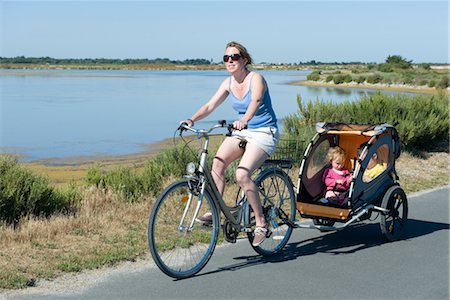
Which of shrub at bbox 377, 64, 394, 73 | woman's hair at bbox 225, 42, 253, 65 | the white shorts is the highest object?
woman's hair at bbox 225, 42, 253, 65

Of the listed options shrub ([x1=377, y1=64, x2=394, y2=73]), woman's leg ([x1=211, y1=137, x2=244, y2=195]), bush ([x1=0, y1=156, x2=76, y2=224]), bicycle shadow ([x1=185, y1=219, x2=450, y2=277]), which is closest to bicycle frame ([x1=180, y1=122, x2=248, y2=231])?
woman's leg ([x1=211, y1=137, x2=244, y2=195])

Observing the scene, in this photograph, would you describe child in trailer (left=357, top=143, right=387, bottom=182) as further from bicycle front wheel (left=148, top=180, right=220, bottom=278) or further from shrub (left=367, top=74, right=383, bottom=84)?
shrub (left=367, top=74, right=383, bottom=84)

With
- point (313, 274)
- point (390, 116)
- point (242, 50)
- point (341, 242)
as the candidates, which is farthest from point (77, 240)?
point (390, 116)

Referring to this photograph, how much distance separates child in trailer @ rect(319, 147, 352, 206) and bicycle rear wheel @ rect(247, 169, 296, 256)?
0.52 m

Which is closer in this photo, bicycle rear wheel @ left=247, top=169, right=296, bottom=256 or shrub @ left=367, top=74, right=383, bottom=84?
bicycle rear wheel @ left=247, top=169, right=296, bottom=256

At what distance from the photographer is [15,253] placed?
6.68 meters

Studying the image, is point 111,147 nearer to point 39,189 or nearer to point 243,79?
point 39,189

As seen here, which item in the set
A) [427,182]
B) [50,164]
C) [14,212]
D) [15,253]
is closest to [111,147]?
[50,164]

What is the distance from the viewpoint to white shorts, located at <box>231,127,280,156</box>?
22.0 ft

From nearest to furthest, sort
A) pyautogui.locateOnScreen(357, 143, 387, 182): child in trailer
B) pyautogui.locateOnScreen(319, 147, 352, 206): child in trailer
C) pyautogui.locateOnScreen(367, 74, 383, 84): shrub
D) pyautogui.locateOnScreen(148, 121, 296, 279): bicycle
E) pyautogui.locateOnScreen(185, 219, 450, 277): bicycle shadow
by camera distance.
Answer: pyautogui.locateOnScreen(148, 121, 296, 279): bicycle < pyautogui.locateOnScreen(185, 219, 450, 277): bicycle shadow < pyautogui.locateOnScreen(319, 147, 352, 206): child in trailer < pyautogui.locateOnScreen(357, 143, 387, 182): child in trailer < pyautogui.locateOnScreen(367, 74, 383, 84): shrub

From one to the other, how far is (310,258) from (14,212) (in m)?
3.51

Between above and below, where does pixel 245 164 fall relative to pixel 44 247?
above

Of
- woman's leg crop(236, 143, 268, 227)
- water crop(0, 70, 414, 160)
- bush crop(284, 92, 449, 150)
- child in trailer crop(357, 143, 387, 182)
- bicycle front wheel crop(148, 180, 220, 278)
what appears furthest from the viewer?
water crop(0, 70, 414, 160)

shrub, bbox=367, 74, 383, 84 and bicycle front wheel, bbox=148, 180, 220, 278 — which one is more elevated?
bicycle front wheel, bbox=148, 180, 220, 278
